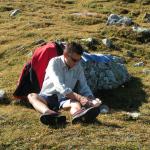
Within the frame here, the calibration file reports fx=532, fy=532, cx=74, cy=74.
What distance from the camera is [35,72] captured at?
1480cm

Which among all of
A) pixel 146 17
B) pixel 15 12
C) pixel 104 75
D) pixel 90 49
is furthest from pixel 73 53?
pixel 15 12

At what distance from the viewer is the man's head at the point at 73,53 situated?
13013 millimetres

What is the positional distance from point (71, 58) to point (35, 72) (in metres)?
1.92

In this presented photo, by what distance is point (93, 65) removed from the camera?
1641 centimetres

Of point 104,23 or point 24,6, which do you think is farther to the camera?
point 24,6

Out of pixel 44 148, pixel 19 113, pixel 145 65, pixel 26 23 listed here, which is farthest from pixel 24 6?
pixel 44 148

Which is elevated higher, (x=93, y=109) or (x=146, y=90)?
(x=93, y=109)

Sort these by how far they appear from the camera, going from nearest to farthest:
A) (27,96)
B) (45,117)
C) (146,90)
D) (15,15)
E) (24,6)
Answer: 1. (45,117)
2. (27,96)
3. (146,90)
4. (15,15)
5. (24,6)

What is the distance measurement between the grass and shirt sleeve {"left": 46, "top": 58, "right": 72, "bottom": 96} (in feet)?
2.78

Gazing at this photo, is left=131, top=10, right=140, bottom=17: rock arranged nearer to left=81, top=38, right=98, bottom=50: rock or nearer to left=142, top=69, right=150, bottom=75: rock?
left=81, top=38, right=98, bottom=50: rock

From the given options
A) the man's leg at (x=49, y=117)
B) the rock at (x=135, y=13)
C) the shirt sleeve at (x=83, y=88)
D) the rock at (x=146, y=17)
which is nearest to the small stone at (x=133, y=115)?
the shirt sleeve at (x=83, y=88)

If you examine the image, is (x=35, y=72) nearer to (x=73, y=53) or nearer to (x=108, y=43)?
(x=73, y=53)

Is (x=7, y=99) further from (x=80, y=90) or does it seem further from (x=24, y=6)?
(x=24, y=6)

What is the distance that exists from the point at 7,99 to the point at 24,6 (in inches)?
678
